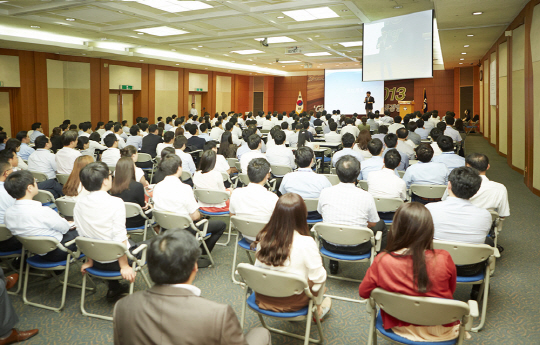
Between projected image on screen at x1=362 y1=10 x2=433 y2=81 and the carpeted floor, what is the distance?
528cm

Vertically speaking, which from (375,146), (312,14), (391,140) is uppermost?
(312,14)

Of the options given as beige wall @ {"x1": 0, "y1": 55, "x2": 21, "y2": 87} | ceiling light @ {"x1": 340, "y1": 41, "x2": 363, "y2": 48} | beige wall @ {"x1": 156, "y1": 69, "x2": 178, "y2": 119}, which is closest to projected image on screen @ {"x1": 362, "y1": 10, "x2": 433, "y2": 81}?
ceiling light @ {"x1": 340, "y1": 41, "x2": 363, "y2": 48}

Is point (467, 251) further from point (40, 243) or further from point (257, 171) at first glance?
point (40, 243)

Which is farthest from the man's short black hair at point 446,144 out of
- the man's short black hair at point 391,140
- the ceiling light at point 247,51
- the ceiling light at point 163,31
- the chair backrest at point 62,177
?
the ceiling light at point 247,51

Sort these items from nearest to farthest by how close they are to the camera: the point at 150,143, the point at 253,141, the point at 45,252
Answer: the point at 45,252 < the point at 253,141 < the point at 150,143

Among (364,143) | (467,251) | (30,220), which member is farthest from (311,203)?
(364,143)

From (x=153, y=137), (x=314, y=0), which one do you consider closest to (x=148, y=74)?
Answer: (x=153, y=137)

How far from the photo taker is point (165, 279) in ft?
5.37

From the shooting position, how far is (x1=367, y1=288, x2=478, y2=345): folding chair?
6.57ft

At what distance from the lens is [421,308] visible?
6.75 feet

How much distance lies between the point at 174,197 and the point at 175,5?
6377 millimetres

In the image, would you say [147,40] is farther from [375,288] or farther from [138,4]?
[375,288]

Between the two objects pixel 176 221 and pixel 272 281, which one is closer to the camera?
pixel 272 281

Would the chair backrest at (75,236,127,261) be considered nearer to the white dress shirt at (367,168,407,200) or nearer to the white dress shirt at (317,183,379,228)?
the white dress shirt at (317,183,379,228)
